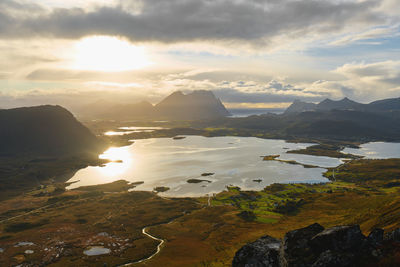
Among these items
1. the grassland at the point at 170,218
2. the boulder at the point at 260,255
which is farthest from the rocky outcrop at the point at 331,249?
the grassland at the point at 170,218

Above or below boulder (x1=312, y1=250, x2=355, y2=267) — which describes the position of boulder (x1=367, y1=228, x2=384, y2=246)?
above

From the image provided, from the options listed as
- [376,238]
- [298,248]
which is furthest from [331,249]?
[376,238]

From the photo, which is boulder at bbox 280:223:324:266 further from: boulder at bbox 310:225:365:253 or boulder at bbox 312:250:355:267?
boulder at bbox 312:250:355:267

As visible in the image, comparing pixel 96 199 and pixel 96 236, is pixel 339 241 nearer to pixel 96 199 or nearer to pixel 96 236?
pixel 96 236

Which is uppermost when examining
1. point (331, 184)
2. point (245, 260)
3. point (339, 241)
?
point (339, 241)

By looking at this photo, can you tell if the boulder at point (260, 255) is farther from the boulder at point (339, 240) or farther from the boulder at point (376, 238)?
the boulder at point (376, 238)

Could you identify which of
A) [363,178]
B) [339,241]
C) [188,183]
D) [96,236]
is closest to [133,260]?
[96,236]

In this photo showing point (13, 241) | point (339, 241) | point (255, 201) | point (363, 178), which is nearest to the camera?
point (339, 241)

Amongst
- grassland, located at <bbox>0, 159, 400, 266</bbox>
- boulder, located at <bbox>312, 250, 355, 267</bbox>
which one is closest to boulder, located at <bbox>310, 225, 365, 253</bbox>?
boulder, located at <bbox>312, 250, 355, 267</bbox>

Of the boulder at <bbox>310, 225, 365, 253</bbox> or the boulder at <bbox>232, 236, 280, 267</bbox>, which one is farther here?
the boulder at <bbox>232, 236, 280, 267</bbox>
